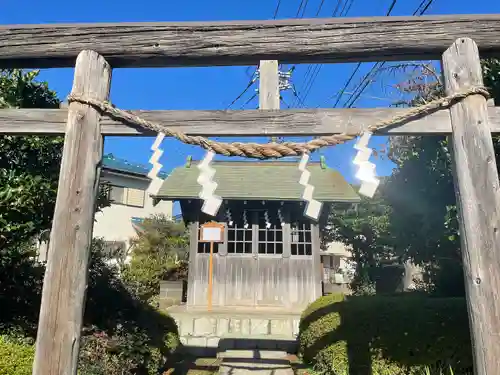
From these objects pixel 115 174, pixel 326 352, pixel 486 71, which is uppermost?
pixel 115 174

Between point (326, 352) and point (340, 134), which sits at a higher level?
point (340, 134)

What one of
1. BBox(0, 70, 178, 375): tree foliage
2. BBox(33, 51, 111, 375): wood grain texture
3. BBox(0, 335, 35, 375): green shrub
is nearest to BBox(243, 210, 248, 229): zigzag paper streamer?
BBox(0, 70, 178, 375): tree foliage

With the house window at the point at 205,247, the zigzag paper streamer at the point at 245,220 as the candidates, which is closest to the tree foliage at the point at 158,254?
the house window at the point at 205,247

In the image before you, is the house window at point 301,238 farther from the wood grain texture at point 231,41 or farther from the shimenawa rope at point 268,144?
the shimenawa rope at point 268,144

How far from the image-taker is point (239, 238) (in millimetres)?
12617

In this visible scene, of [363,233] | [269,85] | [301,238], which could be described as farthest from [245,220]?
[269,85]

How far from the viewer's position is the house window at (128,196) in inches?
906

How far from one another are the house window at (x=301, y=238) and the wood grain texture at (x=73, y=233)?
10.0 meters

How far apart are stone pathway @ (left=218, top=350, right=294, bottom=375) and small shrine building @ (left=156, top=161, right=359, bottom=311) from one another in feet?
13.7

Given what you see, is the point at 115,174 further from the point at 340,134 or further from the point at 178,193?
the point at 340,134

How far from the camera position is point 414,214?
6.78 metres

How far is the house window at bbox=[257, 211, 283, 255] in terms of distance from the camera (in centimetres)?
1253

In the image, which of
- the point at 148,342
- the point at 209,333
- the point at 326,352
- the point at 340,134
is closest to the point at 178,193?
the point at 209,333

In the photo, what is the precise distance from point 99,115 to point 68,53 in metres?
0.61
